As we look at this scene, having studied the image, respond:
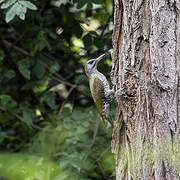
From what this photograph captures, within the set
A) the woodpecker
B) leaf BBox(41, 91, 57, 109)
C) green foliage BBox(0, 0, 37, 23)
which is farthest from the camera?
leaf BBox(41, 91, 57, 109)

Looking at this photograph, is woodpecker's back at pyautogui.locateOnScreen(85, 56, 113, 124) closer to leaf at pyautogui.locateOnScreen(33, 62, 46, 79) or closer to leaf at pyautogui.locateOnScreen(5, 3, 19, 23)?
leaf at pyautogui.locateOnScreen(33, 62, 46, 79)

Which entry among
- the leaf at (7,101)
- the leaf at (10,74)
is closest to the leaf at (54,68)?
the leaf at (10,74)

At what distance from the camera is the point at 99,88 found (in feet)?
14.0

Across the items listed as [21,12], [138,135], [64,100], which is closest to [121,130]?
[138,135]

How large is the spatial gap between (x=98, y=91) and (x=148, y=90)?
5.55 feet

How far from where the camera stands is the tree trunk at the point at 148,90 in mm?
2533

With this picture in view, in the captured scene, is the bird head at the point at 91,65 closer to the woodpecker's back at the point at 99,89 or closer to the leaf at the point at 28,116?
the woodpecker's back at the point at 99,89

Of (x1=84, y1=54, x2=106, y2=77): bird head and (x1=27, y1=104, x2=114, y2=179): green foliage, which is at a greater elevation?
(x1=84, y1=54, x2=106, y2=77): bird head

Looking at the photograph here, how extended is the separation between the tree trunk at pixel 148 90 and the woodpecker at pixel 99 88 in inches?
42.0

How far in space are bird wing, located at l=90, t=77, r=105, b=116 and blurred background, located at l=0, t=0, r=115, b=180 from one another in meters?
0.14

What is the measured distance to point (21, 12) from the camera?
3.54 meters

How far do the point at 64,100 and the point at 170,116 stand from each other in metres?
2.79

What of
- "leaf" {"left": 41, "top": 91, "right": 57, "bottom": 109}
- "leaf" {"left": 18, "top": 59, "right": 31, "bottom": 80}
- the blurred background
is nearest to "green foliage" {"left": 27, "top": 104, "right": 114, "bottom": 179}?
the blurred background

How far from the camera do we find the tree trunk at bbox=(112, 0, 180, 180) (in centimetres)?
253
